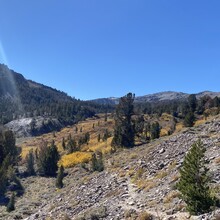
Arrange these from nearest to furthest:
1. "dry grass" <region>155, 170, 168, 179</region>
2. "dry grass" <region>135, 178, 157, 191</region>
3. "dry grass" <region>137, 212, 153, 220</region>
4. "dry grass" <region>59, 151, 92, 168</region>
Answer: "dry grass" <region>137, 212, 153, 220</region> < "dry grass" <region>135, 178, 157, 191</region> < "dry grass" <region>155, 170, 168, 179</region> < "dry grass" <region>59, 151, 92, 168</region>

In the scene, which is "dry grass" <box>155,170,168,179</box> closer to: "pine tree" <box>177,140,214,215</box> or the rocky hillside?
the rocky hillside

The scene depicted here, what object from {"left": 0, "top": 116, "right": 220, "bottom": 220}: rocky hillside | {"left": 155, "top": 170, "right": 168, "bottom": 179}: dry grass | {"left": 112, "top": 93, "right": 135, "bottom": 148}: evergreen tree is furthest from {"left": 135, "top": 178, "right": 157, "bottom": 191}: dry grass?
{"left": 112, "top": 93, "right": 135, "bottom": 148}: evergreen tree

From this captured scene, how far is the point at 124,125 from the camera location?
8381cm

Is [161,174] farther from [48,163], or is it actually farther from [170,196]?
[48,163]

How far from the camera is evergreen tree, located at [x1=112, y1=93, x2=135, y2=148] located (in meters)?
80.9

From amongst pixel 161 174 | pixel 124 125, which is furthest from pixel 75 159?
pixel 161 174

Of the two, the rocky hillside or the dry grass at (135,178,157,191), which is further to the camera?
the dry grass at (135,178,157,191)

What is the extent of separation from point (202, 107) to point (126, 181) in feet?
387

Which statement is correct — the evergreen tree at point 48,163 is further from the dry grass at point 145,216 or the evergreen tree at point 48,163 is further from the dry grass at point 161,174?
the dry grass at point 145,216

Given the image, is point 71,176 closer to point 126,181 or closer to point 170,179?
point 126,181

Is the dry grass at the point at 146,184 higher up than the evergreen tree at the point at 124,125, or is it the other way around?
the evergreen tree at the point at 124,125

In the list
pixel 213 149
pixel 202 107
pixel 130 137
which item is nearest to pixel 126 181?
pixel 213 149

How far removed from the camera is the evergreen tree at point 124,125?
80.9 m

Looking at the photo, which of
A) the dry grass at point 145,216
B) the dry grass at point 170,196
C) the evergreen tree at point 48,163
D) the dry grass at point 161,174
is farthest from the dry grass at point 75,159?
the dry grass at point 145,216
